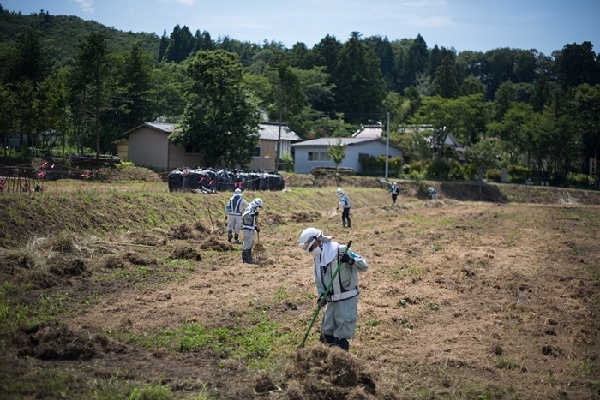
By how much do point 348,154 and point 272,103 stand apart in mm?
17194

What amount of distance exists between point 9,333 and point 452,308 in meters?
8.73

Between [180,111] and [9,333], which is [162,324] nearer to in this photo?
[9,333]

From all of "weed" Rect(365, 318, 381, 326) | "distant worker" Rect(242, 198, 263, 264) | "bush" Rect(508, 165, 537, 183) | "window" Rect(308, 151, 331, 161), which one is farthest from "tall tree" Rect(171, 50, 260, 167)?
"weed" Rect(365, 318, 381, 326)

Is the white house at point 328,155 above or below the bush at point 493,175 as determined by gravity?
above

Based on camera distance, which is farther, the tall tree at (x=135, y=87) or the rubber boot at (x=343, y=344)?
the tall tree at (x=135, y=87)

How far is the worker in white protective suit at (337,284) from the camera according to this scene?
368 inches

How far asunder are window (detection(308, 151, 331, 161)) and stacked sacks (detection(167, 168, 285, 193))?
2679cm

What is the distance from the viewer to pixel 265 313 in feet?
42.1

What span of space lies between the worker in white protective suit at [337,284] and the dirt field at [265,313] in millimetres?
664

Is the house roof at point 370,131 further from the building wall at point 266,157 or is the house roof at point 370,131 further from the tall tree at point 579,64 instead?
the tall tree at point 579,64

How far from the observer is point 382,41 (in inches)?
6265

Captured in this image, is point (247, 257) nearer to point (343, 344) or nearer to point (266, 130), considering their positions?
point (343, 344)

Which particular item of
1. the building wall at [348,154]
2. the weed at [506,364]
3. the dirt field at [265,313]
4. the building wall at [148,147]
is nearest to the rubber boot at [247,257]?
the dirt field at [265,313]

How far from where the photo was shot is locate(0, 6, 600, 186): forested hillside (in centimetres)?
4812
